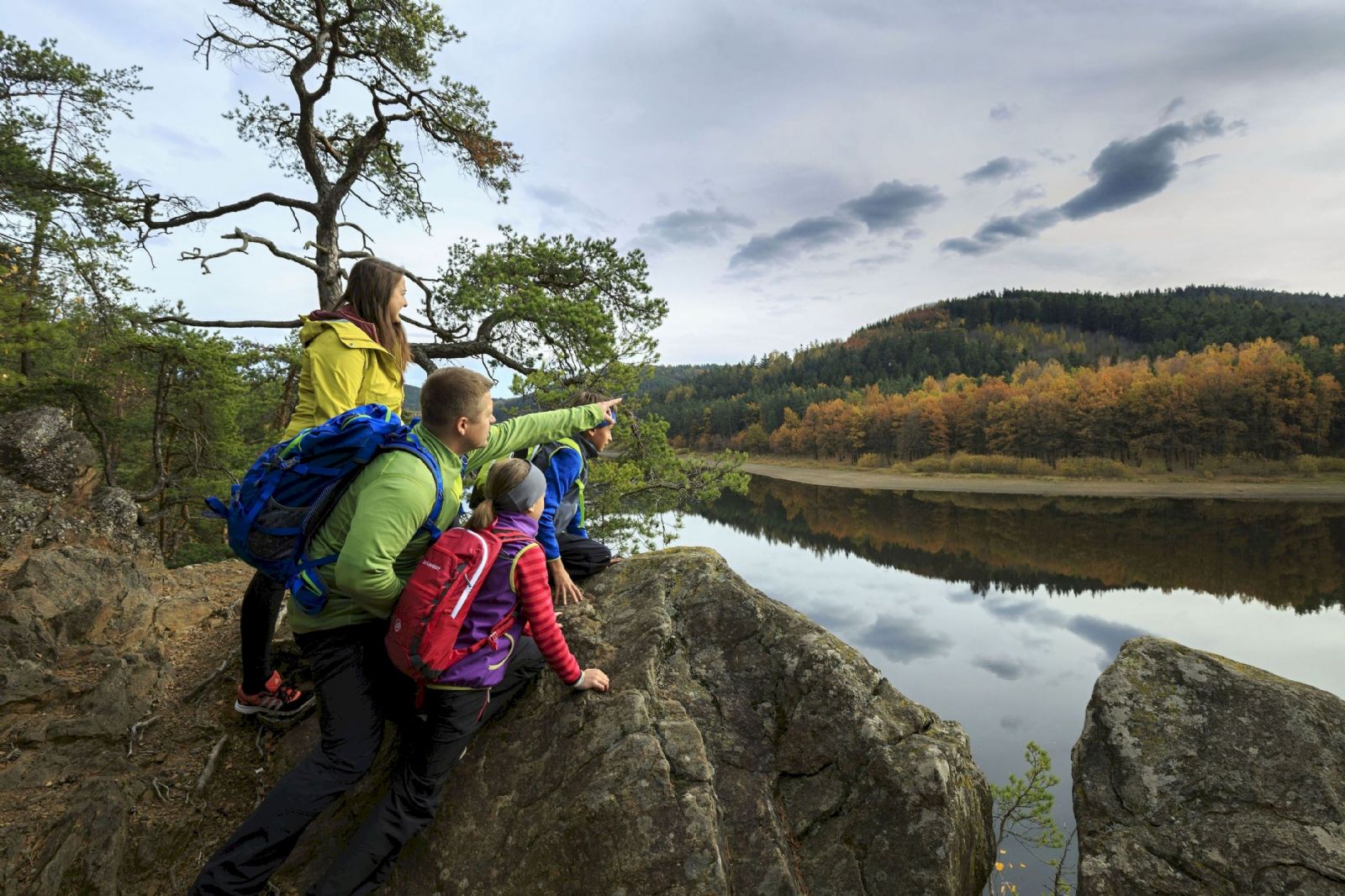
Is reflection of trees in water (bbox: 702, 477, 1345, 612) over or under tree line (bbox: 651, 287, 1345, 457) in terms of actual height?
under

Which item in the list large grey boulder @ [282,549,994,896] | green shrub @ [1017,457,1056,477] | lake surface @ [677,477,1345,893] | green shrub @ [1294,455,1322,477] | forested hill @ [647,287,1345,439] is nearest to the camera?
large grey boulder @ [282,549,994,896]

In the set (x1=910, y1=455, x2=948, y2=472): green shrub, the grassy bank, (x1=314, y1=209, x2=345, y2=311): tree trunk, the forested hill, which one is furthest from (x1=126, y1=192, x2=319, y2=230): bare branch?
the forested hill

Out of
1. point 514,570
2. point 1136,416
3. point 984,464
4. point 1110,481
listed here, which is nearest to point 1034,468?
point 984,464

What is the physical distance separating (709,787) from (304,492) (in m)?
1.97

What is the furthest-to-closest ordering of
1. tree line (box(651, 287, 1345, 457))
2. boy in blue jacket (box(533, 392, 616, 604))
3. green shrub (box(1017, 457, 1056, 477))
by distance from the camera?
tree line (box(651, 287, 1345, 457)) < green shrub (box(1017, 457, 1056, 477)) < boy in blue jacket (box(533, 392, 616, 604))

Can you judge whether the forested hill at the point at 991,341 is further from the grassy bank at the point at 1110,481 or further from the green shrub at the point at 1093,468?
the green shrub at the point at 1093,468

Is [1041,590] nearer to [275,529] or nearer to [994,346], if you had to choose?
[275,529]

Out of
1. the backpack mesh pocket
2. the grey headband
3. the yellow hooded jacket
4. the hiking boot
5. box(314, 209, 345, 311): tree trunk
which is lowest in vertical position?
the hiking boot

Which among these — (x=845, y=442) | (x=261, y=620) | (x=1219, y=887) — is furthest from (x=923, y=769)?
(x=845, y=442)

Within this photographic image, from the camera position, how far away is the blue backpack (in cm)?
224

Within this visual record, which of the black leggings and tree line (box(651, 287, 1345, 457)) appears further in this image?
tree line (box(651, 287, 1345, 457))

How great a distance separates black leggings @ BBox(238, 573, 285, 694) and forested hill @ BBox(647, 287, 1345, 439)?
297 ft

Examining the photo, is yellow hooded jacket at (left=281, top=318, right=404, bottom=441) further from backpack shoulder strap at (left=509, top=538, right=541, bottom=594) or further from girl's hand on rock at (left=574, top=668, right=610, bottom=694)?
girl's hand on rock at (left=574, top=668, right=610, bottom=694)

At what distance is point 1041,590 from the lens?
2792 centimetres
